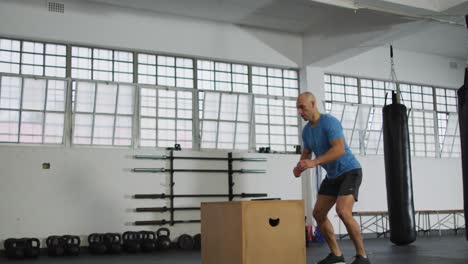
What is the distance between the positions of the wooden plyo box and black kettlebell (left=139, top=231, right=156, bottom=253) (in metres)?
4.63

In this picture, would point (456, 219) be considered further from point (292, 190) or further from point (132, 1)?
point (132, 1)

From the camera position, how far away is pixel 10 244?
766 centimetres

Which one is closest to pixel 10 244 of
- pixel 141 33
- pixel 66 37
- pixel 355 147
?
pixel 66 37

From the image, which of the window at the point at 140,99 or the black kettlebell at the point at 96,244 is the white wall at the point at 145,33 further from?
the black kettlebell at the point at 96,244

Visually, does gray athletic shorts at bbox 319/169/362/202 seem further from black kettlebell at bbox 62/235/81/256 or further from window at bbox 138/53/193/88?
window at bbox 138/53/193/88

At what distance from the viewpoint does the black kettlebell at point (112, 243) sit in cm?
810

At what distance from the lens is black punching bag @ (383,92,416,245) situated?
743 centimetres

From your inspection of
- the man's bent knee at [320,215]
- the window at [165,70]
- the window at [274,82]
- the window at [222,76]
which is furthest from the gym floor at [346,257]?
the window at [274,82]

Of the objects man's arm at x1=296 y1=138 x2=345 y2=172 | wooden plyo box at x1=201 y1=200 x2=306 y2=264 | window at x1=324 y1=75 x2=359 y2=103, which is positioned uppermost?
window at x1=324 y1=75 x2=359 y2=103

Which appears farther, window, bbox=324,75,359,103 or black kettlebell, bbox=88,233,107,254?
window, bbox=324,75,359,103

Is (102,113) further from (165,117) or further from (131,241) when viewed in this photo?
(131,241)

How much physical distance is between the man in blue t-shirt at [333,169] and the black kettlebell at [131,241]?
444 cm

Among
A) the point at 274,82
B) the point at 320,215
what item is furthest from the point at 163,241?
the point at 320,215

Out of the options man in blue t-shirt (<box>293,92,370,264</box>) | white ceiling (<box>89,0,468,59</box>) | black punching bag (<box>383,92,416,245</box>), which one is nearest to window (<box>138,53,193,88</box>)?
white ceiling (<box>89,0,468,59</box>)
